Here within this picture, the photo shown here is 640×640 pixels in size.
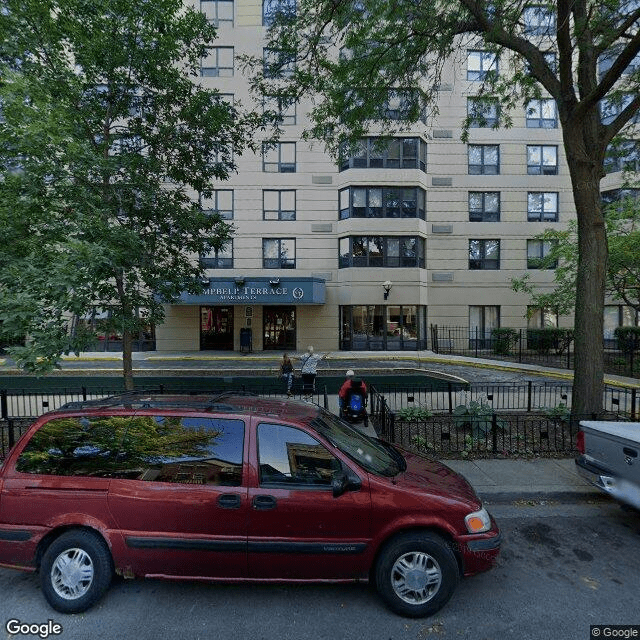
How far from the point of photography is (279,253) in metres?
20.7

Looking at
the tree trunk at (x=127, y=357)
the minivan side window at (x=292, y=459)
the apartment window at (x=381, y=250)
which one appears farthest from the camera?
the apartment window at (x=381, y=250)

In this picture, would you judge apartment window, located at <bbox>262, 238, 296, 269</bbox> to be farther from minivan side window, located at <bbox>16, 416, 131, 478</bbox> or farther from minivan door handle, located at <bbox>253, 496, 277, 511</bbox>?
minivan door handle, located at <bbox>253, 496, 277, 511</bbox>

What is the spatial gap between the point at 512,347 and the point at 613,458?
17.7 m

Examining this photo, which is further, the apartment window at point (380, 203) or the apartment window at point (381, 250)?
the apartment window at point (381, 250)

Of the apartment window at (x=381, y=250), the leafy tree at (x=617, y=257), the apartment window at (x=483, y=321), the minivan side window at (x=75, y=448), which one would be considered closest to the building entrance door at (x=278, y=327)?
the apartment window at (x=381, y=250)

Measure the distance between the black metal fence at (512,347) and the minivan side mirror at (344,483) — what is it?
1575cm

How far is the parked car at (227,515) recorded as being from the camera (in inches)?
118

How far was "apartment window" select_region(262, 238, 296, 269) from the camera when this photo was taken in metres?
20.7

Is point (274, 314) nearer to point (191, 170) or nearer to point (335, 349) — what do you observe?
point (335, 349)

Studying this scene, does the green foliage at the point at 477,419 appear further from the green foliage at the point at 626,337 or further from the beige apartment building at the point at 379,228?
the green foliage at the point at 626,337

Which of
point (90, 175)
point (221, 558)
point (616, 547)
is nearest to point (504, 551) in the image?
point (616, 547)

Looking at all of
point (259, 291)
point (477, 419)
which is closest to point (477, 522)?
point (477, 419)

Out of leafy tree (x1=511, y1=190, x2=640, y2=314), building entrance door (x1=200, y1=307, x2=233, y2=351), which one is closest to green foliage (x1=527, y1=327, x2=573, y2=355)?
leafy tree (x1=511, y1=190, x2=640, y2=314)

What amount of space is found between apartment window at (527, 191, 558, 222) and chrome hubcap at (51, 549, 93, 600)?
24.8 m
